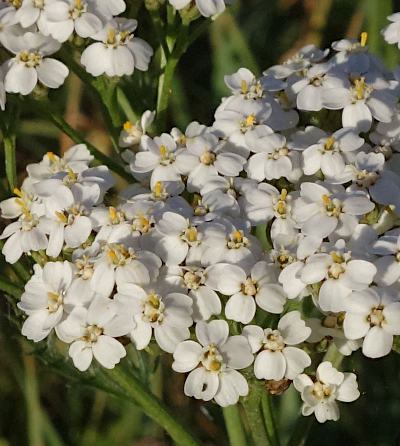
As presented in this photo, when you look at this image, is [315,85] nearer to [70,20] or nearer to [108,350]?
[70,20]

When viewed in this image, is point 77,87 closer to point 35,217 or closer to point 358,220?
point 35,217

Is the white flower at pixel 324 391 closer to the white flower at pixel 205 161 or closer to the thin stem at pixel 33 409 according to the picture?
the white flower at pixel 205 161

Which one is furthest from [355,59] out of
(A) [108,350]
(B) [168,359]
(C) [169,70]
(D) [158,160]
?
(B) [168,359]

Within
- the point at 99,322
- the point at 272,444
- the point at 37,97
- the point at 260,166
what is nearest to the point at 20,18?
the point at 37,97

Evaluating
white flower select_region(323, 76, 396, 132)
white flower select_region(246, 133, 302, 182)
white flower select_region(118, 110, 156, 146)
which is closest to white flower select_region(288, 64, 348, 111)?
white flower select_region(323, 76, 396, 132)

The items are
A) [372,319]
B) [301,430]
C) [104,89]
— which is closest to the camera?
[372,319]

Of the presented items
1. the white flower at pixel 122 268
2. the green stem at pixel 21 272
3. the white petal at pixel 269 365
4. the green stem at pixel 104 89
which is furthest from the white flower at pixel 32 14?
the white petal at pixel 269 365
